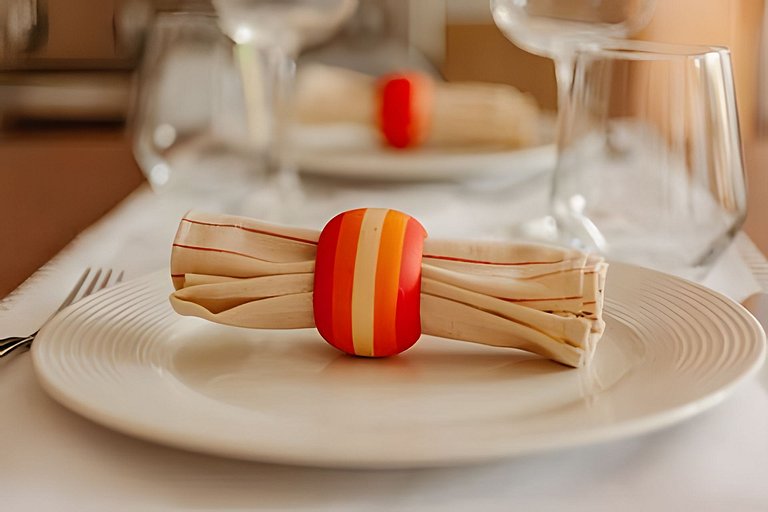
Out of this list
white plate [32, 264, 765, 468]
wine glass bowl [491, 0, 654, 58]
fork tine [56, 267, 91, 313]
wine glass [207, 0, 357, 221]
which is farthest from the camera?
wine glass [207, 0, 357, 221]

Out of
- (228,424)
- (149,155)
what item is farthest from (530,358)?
(149,155)

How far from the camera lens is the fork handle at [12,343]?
540 millimetres

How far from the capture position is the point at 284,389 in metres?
0.47

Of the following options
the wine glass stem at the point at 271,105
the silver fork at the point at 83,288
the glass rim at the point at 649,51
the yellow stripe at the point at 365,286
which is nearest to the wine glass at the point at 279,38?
the wine glass stem at the point at 271,105

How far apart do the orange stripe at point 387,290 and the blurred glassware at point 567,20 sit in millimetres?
355

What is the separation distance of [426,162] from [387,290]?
0.57 m

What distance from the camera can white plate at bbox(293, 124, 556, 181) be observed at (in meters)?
1.03

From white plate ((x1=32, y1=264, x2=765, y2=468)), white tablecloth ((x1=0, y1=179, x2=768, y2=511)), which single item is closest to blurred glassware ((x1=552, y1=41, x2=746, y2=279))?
white plate ((x1=32, y1=264, x2=765, y2=468))

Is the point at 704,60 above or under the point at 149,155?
above

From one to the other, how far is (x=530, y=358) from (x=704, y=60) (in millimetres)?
309

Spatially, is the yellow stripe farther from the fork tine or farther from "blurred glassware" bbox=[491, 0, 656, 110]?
"blurred glassware" bbox=[491, 0, 656, 110]

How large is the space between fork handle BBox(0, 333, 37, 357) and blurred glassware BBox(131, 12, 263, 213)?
43cm

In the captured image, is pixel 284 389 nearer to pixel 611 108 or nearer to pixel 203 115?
pixel 611 108

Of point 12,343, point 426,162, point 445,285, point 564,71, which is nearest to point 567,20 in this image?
point 564,71
